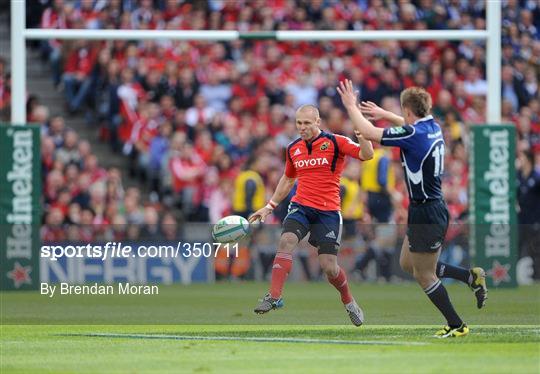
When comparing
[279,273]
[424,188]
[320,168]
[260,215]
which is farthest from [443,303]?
[260,215]

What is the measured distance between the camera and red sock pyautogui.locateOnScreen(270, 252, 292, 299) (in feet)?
43.0

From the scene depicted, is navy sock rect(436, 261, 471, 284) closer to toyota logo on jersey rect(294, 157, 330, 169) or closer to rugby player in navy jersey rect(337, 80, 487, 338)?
rugby player in navy jersey rect(337, 80, 487, 338)

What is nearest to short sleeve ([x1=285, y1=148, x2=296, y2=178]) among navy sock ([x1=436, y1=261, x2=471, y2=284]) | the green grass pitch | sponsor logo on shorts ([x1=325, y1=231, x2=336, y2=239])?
sponsor logo on shorts ([x1=325, y1=231, x2=336, y2=239])

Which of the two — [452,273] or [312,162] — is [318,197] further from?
[452,273]

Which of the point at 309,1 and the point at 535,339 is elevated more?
the point at 309,1

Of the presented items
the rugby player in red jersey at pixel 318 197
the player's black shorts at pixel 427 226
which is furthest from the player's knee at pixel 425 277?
the rugby player in red jersey at pixel 318 197

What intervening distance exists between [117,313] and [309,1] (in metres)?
12.9

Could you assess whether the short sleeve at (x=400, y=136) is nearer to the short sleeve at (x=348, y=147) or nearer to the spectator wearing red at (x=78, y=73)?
the short sleeve at (x=348, y=147)

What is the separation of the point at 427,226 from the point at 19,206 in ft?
31.0

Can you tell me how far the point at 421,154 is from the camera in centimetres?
1213

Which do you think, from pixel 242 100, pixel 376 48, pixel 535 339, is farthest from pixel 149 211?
pixel 535 339

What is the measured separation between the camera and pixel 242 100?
25.0 metres

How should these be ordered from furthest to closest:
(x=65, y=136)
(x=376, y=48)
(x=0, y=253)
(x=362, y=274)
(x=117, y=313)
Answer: (x=376, y=48)
(x=65, y=136)
(x=362, y=274)
(x=0, y=253)
(x=117, y=313)

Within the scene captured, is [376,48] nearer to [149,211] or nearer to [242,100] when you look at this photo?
[242,100]
